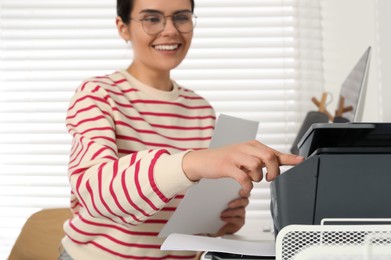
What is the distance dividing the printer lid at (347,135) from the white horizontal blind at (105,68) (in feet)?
9.22

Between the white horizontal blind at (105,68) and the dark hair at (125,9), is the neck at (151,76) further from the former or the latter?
the white horizontal blind at (105,68)

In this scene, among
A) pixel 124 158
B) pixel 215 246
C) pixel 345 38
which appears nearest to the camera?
pixel 215 246

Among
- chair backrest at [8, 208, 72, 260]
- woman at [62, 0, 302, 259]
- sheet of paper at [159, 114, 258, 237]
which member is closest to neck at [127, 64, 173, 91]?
woman at [62, 0, 302, 259]

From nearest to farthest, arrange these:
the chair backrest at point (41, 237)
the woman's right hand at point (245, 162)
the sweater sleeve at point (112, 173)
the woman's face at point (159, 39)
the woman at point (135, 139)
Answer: the woman's right hand at point (245, 162) → the sweater sleeve at point (112, 173) → the woman at point (135, 139) → the woman's face at point (159, 39) → the chair backrest at point (41, 237)

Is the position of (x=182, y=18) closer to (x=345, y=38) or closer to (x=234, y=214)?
(x=234, y=214)

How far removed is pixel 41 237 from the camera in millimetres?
2068

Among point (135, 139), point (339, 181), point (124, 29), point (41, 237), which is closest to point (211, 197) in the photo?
point (135, 139)

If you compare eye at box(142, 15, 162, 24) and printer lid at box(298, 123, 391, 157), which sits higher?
eye at box(142, 15, 162, 24)

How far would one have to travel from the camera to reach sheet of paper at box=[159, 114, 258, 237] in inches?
54.0

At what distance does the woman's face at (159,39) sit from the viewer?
66.4 inches

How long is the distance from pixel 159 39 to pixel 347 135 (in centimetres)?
96

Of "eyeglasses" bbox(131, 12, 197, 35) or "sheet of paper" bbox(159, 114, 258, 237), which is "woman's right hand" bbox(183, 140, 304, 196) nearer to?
"sheet of paper" bbox(159, 114, 258, 237)

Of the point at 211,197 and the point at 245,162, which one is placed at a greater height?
the point at 245,162

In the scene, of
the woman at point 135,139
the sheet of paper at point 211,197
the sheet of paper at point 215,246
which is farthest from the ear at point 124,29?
the sheet of paper at point 215,246
